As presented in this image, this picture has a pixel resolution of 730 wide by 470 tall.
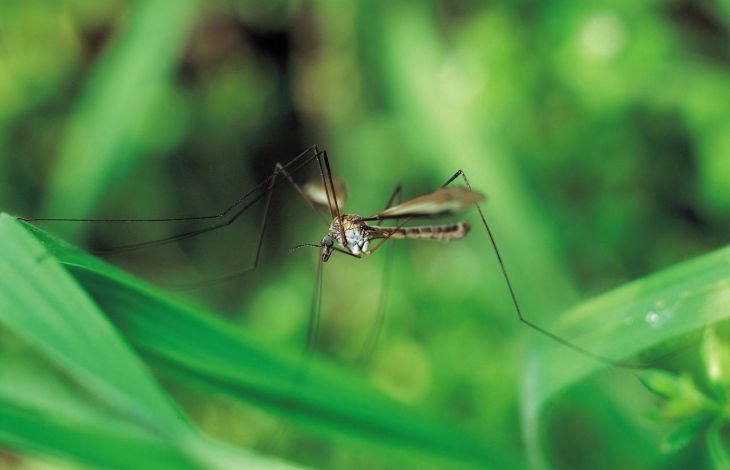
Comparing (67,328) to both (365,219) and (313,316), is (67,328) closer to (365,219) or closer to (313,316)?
(365,219)

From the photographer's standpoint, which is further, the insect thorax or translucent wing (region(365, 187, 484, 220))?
the insect thorax

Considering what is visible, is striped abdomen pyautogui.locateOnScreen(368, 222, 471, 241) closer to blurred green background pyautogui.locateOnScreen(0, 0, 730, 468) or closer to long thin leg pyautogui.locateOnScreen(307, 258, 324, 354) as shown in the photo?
long thin leg pyautogui.locateOnScreen(307, 258, 324, 354)

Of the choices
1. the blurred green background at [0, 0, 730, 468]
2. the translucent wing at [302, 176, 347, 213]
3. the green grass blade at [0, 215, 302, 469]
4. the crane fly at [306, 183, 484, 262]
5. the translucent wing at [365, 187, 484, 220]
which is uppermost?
the blurred green background at [0, 0, 730, 468]

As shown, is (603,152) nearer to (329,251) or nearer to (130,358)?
(329,251)

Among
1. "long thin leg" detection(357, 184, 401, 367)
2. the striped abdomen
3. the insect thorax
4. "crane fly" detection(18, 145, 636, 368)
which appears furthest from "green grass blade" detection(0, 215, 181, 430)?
"long thin leg" detection(357, 184, 401, 367)

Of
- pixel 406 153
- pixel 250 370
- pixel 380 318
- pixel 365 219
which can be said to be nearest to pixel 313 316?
pixel 380 318
